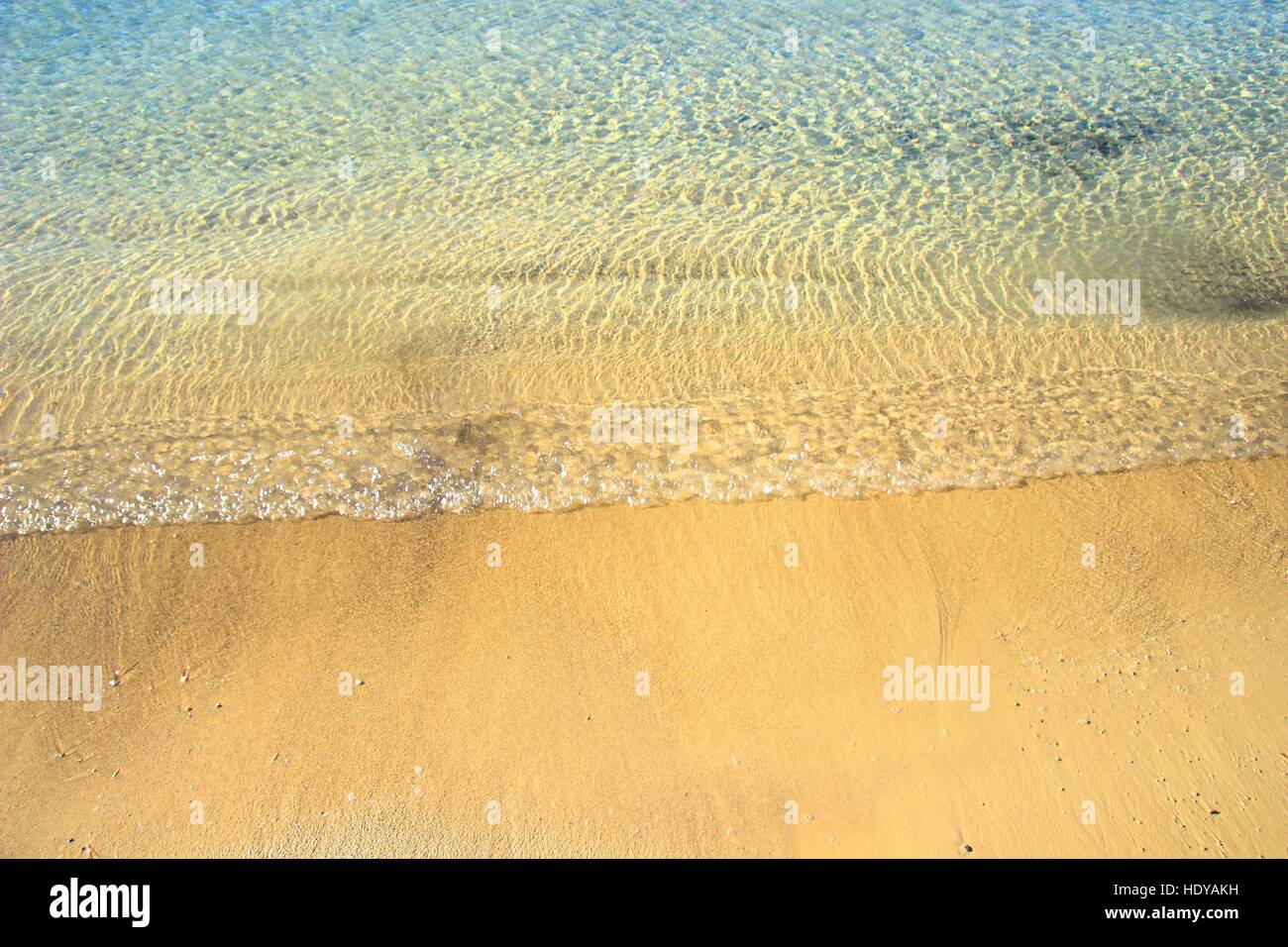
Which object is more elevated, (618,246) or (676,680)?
(618,246)

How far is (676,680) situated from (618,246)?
14.8 ft

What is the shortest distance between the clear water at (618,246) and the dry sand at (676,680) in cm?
35

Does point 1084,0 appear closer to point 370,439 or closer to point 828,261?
point 828,261

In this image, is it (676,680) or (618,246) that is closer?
(676,680)

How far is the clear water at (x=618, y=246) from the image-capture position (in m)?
5.41

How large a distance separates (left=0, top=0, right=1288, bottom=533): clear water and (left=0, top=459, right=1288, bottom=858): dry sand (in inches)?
13.6

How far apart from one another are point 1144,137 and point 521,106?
21.0 ft

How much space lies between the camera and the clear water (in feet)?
17.7

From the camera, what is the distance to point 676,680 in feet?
14.0

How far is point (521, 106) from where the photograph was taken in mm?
9484

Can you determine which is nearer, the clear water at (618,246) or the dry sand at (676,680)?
the dry sand at (676,680)

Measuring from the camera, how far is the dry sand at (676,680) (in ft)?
12.3

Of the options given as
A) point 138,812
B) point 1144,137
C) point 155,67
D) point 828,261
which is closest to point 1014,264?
point 828,261

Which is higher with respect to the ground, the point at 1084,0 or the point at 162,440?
the point at 1084,0
